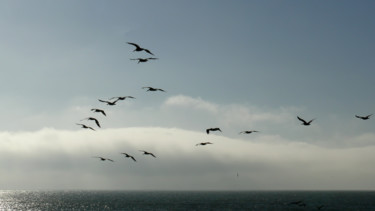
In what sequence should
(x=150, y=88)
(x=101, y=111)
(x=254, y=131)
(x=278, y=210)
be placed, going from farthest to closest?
(x=278, y=210)
(x=254, y=131)
(x=101, y=111)
(x=150, y=88)

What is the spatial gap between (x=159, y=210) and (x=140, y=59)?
113515 mm

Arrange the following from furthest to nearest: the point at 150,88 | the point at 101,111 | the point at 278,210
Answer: the point at 278,210 < the point at 101,111 < the point at 150,88

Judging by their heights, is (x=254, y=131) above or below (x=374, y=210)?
above

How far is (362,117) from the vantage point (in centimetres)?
3744

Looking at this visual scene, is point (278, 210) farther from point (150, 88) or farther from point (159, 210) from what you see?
point (150, 88)

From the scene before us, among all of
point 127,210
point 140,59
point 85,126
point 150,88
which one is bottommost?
point 127,210

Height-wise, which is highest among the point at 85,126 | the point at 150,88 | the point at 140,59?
the point at 140,59

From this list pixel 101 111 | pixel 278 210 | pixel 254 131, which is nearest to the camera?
pixel 101 111

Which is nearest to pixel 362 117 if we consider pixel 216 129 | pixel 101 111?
pixel 216 129

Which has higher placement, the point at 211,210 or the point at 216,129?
the point at 216,129

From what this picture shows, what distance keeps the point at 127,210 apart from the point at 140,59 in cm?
12107

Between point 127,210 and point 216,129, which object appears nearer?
point 216,129

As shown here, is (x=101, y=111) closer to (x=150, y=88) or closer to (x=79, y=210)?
(x=150, y=88)

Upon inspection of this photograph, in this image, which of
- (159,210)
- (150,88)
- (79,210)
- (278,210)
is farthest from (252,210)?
(150,88)
